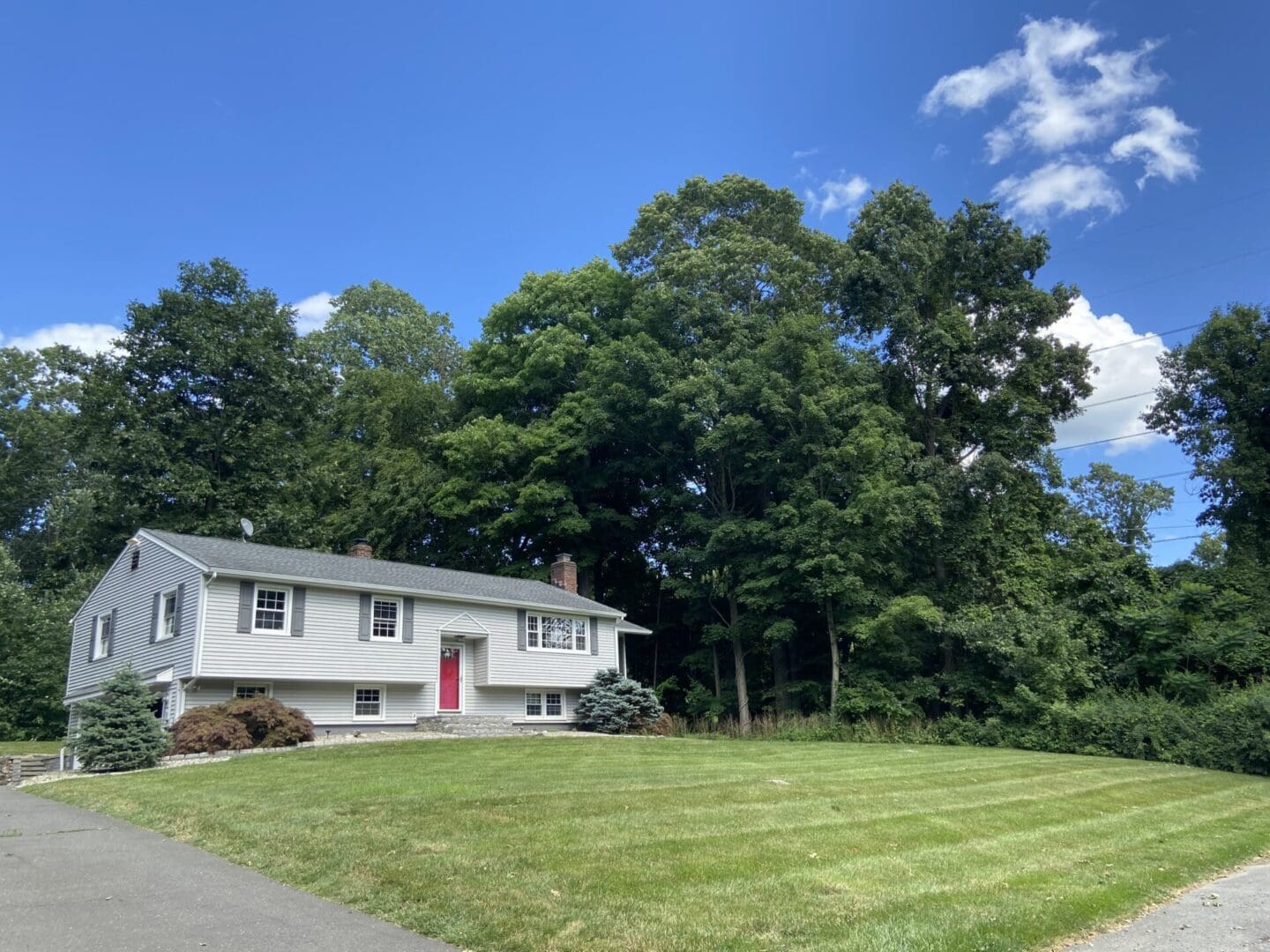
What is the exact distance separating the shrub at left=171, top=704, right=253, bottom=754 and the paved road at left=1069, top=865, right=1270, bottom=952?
16.7 meters

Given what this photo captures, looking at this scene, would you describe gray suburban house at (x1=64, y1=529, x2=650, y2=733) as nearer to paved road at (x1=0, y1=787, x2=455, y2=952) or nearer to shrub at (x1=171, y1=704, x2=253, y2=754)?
shrub at (x1=171, y1=704, x2=253, y2=754)

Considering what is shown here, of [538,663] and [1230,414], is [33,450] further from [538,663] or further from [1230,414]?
[1230,414]

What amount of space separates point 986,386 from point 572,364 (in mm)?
16448

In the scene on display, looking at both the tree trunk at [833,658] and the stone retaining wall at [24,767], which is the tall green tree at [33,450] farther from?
the tree trunk at [833,658]

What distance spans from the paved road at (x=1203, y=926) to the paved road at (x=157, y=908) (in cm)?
491

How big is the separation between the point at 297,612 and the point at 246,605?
49.7 inches

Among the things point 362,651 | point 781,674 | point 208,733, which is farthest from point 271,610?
point 781,674

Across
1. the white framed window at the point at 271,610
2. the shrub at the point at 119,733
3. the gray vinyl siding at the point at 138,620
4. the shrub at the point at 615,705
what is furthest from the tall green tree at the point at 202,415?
the shrub at the point at 119,733

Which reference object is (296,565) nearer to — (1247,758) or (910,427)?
(910,427)

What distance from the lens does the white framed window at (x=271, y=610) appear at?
69.9ft

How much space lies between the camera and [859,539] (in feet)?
91.8

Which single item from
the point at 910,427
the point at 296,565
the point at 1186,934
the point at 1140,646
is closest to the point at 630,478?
the point at 910,427

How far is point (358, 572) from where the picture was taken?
955 inches

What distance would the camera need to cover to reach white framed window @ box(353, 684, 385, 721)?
23.5 m
